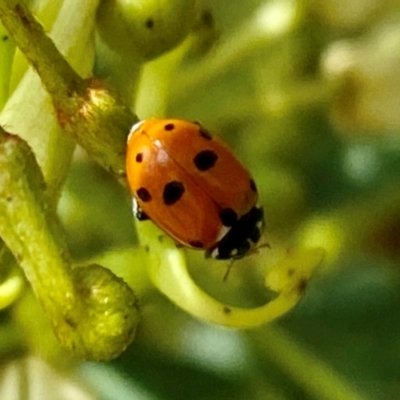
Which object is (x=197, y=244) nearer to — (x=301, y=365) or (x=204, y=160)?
(x=204, y=160)

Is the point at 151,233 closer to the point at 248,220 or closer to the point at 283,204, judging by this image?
the point at 248,220

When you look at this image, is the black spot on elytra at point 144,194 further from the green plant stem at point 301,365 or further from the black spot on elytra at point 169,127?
the green plant stem at point 301,365

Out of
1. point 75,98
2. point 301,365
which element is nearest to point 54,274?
point 75,98

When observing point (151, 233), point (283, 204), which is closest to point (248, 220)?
point (151, 233)

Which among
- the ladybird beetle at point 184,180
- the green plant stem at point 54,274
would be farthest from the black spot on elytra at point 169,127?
the green plant stem at point 54,274

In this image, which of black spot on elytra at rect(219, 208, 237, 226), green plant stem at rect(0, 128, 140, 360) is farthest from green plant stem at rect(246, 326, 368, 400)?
green plant stem at rect(0, 128, 140, 360)
